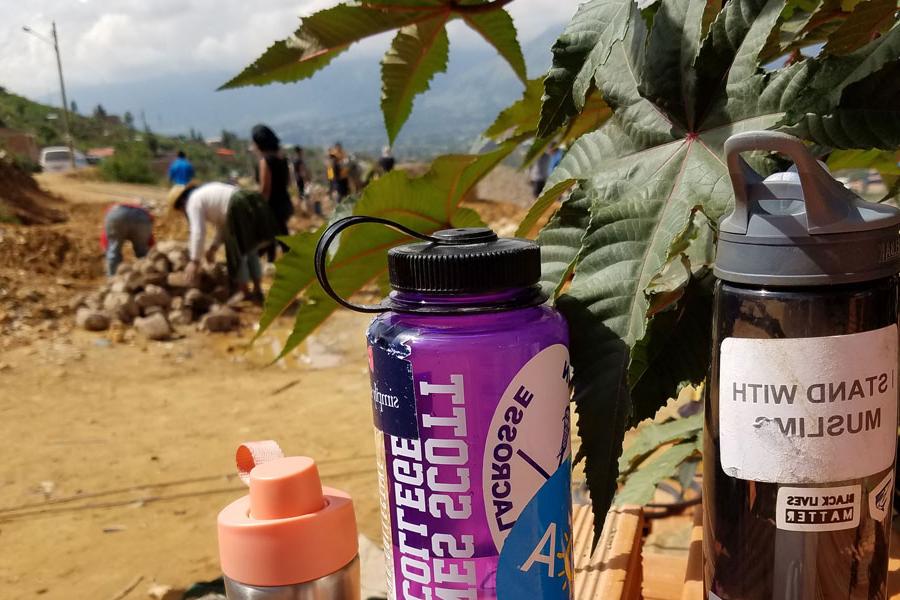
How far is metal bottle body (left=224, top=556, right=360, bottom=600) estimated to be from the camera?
2.10 feet

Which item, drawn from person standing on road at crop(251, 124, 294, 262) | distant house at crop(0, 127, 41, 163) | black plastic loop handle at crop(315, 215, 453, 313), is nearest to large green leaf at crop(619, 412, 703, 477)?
black plastic loop handle at crop(315, 215, 453, 313)

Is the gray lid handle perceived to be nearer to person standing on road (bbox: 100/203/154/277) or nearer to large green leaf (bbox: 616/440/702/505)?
large green leaf (bbox: 616/440/702/505)

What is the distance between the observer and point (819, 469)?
531mm

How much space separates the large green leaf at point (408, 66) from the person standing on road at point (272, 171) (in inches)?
209

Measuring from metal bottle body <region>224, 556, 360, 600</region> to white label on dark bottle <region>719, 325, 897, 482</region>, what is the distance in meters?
0.35

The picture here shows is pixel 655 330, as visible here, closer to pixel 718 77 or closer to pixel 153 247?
pixel 718 77

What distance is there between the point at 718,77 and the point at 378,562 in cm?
141

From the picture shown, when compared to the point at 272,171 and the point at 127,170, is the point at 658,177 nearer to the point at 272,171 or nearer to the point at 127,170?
the point at 272,171

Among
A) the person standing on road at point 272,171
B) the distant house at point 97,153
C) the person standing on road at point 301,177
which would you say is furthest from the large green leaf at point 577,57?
the distant house at point 97,153

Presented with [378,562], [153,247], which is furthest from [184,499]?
[153,247]

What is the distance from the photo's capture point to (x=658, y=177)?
59 centimetres

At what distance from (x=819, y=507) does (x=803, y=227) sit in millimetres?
202

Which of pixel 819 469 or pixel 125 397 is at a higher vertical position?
pixel 819 469

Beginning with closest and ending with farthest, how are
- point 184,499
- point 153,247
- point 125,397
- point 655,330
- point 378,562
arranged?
point 655,330 → point 378,562 → point 184,499 → point 125,397 → point 153,247
